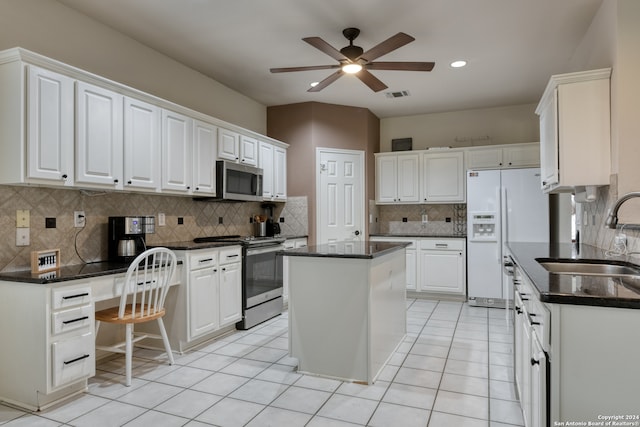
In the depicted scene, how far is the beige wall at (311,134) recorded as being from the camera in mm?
5391

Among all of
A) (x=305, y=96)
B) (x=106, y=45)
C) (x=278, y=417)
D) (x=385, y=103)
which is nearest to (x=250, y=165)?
(x=305, y=96)

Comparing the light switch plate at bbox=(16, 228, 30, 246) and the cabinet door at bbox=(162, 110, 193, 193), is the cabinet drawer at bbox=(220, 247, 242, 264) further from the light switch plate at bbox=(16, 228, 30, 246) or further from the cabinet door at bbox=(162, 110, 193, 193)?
the light switch plate at bbox=(16, 228, 30, 246)

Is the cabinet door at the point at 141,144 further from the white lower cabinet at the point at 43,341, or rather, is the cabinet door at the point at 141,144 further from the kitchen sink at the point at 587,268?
the kitchen sink at the point at 587,268

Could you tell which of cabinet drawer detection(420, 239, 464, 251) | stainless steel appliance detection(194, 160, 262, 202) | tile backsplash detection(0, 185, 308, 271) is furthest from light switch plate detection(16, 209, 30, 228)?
cabinet drawer detection(420, 239, 464, 251)

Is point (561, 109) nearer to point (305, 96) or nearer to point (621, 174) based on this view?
point (621, 174)

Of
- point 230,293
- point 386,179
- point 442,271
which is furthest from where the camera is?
point 386,179

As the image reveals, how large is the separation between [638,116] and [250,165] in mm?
3573

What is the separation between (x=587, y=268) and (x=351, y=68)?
7.42 ft

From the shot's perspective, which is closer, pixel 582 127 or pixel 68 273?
pixel 68 273

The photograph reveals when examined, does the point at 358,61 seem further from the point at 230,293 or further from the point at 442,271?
the point at 442,271

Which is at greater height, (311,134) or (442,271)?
(311,134)

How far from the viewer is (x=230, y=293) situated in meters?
3.82

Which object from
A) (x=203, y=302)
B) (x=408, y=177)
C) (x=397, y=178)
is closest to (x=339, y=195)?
(x=397, y=178)

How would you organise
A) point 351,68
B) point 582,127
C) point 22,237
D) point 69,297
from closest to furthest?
1. point 69,297
2. point 22,237
3. point 582,127
4. point 351,68
